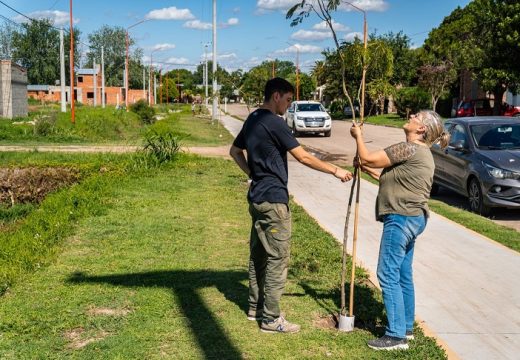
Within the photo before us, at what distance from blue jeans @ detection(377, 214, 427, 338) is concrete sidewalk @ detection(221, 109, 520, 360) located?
0.47m

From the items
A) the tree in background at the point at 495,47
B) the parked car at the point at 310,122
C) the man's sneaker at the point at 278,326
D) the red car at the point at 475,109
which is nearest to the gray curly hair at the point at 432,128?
the man's sneaker at the point at 278,326

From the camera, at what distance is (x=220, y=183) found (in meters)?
13.0

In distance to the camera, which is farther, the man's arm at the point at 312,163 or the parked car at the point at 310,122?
the parked car at the point at 310,122

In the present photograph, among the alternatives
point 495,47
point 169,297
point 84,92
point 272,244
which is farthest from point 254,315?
point 84,92

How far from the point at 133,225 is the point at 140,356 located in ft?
14.8

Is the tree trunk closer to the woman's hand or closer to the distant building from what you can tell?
the distant building

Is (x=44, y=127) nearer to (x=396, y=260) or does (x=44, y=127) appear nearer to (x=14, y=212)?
(x=14, y=212)

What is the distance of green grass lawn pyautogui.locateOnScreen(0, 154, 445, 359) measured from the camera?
438cm

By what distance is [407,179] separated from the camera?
4.25m

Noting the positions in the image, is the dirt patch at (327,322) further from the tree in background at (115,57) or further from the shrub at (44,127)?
the tree in background at (115,57)

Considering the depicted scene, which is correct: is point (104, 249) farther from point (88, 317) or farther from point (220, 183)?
point (220, 183)

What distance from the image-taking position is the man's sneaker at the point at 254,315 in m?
4.96

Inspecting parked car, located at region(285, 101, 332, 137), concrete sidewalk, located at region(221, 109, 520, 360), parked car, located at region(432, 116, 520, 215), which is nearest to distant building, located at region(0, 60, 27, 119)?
parked car, located at region(285, 101, 332, 137)

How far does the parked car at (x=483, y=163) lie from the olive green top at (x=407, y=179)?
6203 mm
